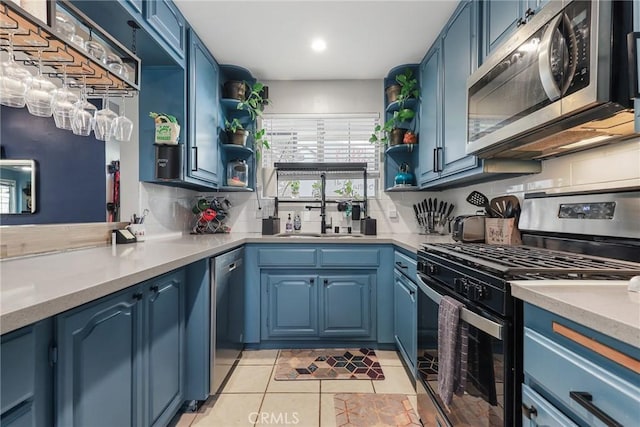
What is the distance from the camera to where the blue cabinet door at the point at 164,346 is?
1.26m

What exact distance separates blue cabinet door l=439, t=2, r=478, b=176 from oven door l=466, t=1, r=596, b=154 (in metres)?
0.23

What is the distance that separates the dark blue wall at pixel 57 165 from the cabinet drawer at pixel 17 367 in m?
1.25

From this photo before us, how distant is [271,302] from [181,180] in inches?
43.9

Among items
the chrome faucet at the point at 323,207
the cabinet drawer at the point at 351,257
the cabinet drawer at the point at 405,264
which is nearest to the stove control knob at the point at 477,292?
the cabinet drawer at the point at 405,264

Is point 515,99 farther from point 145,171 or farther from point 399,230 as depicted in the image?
point 145,171

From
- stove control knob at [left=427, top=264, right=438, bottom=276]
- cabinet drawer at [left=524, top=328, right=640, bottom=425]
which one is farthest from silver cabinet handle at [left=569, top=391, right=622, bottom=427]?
stove control knob at [left=427, top=264, right=438, bottom=276]

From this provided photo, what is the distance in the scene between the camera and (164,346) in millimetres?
1382

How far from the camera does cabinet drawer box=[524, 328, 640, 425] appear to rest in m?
0.56

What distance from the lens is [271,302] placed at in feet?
7.84

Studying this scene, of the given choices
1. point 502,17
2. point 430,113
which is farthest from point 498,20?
point 430,113

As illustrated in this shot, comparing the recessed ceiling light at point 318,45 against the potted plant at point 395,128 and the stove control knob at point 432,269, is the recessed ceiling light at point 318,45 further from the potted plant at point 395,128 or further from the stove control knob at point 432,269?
the stove control knob at point 432,269

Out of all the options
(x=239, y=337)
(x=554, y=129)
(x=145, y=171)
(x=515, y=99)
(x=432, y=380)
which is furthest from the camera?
(x=239, y=337)

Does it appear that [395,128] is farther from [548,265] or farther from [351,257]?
[548,265]

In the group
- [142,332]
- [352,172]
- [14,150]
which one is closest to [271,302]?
[142,332]
